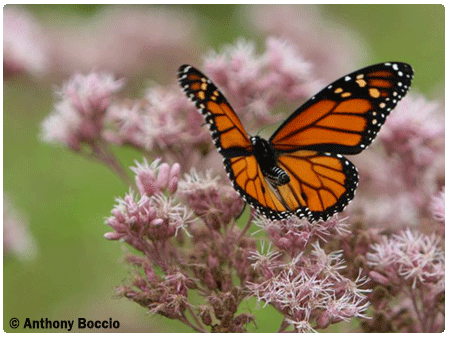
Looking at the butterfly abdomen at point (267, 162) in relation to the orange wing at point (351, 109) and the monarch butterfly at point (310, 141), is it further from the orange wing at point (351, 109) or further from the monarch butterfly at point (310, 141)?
the orange wing at point (351, 109)

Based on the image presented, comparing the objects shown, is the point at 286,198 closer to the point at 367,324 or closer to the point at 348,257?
the point at 348,257

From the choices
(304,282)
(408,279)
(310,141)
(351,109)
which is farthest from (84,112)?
(408,279)

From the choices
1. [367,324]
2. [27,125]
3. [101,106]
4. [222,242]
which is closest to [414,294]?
[367,324]

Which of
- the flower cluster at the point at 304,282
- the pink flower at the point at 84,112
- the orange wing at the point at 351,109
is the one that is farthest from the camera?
the pink flower at the point at 84,112

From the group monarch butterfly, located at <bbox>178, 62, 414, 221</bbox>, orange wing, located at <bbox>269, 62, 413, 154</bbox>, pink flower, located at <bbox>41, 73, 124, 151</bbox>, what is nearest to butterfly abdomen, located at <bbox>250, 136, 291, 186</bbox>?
monarch butterfly, located at <bbox>178, 62, 414, 221</bbox>

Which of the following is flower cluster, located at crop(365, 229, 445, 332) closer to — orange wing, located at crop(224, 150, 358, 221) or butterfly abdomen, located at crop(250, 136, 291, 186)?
orange wing, located at crop(224, 150, 358, 221)

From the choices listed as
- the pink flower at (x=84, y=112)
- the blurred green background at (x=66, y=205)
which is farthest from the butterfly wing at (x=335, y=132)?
the pink flower at (x=84, y=112)

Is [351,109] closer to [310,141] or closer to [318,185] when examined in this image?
[310,141]
